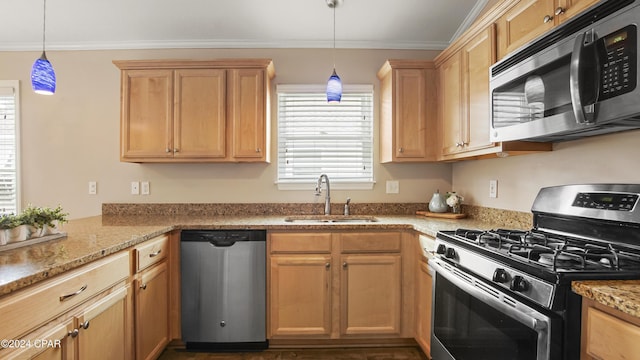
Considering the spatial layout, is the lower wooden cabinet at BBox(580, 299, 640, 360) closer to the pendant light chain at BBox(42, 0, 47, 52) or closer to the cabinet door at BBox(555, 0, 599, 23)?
the cabinet door at BBox(555, 0, 599, 23)

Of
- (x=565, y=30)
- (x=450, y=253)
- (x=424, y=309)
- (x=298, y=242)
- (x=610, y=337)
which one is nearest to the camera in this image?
(x=610, y=337)

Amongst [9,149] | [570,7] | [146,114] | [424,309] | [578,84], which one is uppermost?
[570,7]

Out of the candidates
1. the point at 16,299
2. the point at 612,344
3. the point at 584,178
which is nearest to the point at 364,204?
the point at 584,178

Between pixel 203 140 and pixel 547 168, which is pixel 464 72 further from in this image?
pixel 203 140

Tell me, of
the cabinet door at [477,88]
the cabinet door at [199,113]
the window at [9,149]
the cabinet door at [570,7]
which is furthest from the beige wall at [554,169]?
the window at [9,149]

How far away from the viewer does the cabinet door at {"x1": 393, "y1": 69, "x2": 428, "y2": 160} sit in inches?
101

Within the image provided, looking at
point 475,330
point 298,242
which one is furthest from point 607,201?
point 298,242

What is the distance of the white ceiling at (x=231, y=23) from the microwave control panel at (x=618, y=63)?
157cm

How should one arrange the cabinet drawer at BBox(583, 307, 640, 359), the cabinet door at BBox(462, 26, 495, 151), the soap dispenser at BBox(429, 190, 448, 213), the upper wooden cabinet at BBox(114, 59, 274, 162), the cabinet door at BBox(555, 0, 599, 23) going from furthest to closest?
the soap dispenser at BBox(429, 190, 448, 213) → the upper wooden cabinet at BBox(114, 59, 274, 162) → the cabinet door at BBox(462, 26, 495, 151) → the cabinet door at BBox(555, 0, 599, 23) → the cabinet drawer at BBox(583, 307, 640, 359)

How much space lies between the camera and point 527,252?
47.4 inches

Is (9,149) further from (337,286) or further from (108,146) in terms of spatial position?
(337,286)

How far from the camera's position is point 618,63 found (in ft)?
3.47

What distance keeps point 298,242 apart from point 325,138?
3.65 feet

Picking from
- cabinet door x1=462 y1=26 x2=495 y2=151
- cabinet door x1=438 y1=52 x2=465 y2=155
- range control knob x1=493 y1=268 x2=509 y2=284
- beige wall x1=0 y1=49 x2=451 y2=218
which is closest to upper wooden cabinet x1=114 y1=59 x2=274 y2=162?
beige wall x1=0 y1=49 x2=451 y2=218
